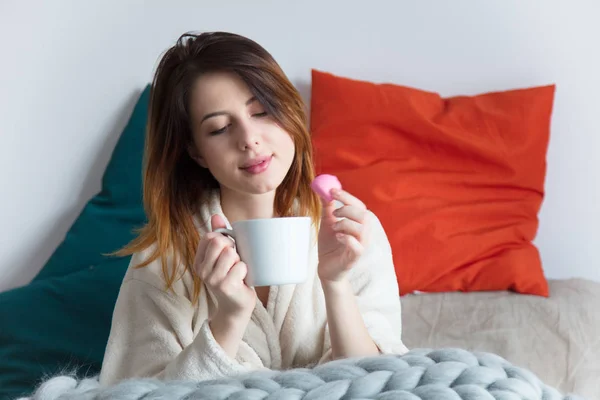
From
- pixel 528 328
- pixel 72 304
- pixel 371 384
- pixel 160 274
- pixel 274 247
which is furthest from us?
pixel 72 304

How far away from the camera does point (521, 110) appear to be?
1802 mm

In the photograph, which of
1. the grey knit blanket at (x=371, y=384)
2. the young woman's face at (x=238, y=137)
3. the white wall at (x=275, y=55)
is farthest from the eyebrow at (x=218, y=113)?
the white wall at (x=275, y=55)

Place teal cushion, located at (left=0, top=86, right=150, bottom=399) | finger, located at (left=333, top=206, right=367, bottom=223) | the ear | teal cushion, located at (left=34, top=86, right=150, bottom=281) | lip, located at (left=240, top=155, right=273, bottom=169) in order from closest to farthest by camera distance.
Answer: finger, located at (left=333, top=206, right=367, bottom=223) → lip, located at (left=240, top=155, right=273, bottom=169) → the ear → teal cushion, located at (left=0, top=86, right=150, bottom=399) → teal cushion, located at (left=34, top=86, right=150, bottom=281)

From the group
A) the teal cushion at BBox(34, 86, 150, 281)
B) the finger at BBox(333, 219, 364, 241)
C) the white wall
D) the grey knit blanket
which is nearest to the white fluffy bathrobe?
the finger at BBox(333, 219, 364, 241)

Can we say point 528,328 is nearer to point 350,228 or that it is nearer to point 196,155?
Result: point 350,228

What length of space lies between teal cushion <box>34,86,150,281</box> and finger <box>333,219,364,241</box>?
0.86 metres

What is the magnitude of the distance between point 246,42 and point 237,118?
0.54 feet

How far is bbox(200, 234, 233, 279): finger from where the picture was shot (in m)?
1.01

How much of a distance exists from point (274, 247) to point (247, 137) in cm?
26

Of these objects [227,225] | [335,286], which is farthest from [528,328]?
[227,225]

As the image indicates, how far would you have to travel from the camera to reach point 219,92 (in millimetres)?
1205

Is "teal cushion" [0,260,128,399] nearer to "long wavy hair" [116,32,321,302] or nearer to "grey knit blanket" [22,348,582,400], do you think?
"long wavy hair" [116,32,321,302]

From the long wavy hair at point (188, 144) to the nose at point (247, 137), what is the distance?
5 centimetres

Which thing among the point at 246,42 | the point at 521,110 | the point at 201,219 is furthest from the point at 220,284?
the point at 521,110
